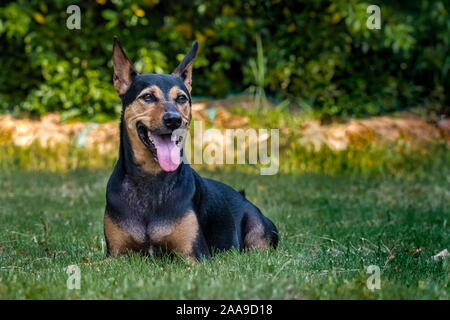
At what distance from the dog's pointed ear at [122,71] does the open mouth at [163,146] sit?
49 cm

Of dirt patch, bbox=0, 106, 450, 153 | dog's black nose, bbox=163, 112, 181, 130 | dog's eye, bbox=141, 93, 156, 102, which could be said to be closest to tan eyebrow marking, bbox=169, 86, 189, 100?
dog's eye, bbox=141, 93, 156, 102

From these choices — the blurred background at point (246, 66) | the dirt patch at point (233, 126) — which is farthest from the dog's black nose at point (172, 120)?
the blurred background at point (246, 66)

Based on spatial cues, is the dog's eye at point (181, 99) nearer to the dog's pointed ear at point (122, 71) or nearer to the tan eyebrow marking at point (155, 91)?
the tan eyebrow marking at point (155, 91)

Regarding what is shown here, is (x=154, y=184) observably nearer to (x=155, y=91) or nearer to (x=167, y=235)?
(x=167, y=235)

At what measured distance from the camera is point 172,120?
4.13m

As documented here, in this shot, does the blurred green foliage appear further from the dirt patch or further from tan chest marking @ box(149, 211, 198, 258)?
tan chest marking @ box(149, 211, 198, 258)

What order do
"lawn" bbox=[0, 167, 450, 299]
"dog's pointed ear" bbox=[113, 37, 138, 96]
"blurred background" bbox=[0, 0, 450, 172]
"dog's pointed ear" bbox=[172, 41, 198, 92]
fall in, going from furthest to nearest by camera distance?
1. "blurred background" bbox=[0, 0, 450, 172]
2. "dog's pointed ear" bbox=[172, 41, 198, 92]
3. "dog's pointed ear" bbox=[113, 37, 138, 96]
4. "lawn" bbox=[0, 167, 450, 299]

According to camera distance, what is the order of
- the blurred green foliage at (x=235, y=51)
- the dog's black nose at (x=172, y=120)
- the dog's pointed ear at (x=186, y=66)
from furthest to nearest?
the blurred green foliage at (x=235, y=51) < the dog's pointed ear at (x=186, y=66) < the dog's black nose at (x=172, y=120)

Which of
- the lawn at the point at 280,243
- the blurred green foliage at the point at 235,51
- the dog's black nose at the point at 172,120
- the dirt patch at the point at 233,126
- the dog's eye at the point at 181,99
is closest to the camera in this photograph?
the lawn at the point at 280,243

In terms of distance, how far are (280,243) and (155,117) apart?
5.72ft

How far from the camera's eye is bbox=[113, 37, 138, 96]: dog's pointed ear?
4547mm

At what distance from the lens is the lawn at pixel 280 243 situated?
3.33 meters

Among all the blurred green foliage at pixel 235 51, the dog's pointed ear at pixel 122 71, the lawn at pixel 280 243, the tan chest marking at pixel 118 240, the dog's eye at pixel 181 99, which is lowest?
the lawn at pixel 280 243

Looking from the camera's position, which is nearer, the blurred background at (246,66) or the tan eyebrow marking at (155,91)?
the tan eyebrow marking at (155,91)
